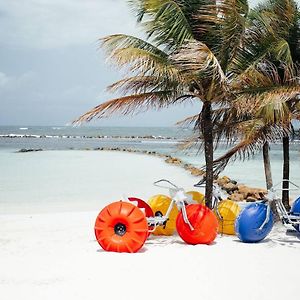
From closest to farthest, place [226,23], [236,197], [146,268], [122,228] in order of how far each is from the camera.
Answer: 1. [146,268]
2. [122,228]
3. [226,23]
4. [236,197]

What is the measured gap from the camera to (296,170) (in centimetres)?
2806

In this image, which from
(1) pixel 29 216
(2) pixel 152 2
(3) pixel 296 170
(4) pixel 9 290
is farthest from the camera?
(3) pixel 296 170

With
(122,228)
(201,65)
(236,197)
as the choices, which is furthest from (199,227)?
(236,197)

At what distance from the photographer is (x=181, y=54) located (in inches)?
331

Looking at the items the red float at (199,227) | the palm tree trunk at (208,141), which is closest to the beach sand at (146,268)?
the red float at (199,227)

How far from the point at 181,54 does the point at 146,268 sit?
12.3 feet

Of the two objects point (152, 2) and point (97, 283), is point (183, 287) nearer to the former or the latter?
point (97, 283)

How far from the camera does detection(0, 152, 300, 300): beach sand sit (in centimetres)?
579

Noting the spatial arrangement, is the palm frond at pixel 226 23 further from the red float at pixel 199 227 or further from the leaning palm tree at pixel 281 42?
the red float at pixel 199 227

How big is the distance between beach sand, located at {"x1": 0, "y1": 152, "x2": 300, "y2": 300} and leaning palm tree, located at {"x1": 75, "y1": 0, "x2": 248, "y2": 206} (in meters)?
2.05

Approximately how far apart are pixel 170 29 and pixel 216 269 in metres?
4.60

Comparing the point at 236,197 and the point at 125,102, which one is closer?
the point at 125,102

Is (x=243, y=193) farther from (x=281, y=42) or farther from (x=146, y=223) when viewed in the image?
(x=146, y=223)

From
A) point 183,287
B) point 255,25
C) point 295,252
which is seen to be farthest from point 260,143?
point 183,287
